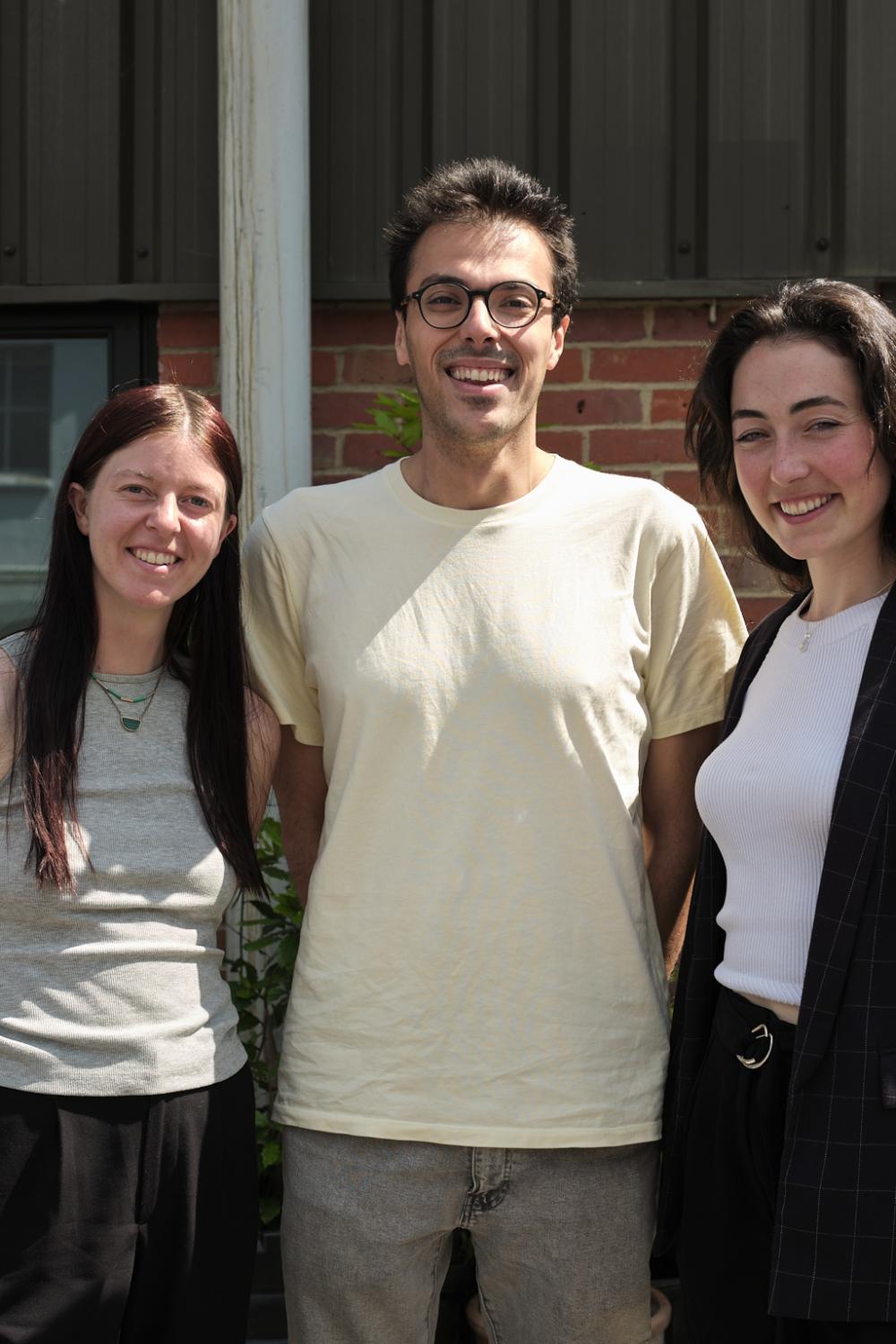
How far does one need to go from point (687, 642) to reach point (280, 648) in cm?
70

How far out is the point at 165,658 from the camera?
2311mm

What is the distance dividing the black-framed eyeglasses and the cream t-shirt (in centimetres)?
31

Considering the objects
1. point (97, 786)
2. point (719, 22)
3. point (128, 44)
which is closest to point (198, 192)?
point (128, 44)

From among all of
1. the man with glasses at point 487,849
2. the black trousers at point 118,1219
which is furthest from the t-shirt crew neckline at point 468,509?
Answer: the black trousers at point 118,1219

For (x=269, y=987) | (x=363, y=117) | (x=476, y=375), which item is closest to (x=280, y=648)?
(x=476, y=375)

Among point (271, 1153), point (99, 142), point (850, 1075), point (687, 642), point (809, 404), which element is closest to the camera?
point (850, 1075)

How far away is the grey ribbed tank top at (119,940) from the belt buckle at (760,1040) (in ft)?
2.48

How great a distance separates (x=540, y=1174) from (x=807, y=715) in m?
0.82

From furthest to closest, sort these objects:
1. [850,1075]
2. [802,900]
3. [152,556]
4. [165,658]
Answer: [165,658], [152,556], [802,900], [850,1075]

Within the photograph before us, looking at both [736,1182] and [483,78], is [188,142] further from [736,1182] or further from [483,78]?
[736,1182]

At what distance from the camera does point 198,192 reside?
3445 mm

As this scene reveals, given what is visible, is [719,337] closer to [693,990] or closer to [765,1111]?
[693,990]

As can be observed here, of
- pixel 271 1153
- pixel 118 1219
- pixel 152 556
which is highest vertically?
pixel 152 556

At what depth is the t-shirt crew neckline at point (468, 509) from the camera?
93.4 inches
